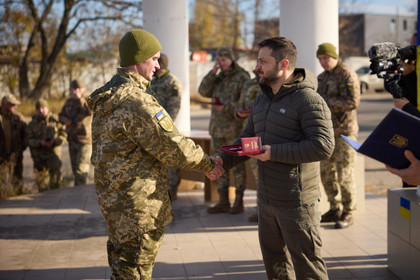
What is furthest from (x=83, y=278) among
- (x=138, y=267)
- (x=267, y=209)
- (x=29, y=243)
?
(x=267, y=209)

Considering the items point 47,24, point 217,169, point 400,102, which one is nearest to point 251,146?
point 217,169

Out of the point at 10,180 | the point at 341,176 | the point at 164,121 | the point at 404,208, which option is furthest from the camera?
the point at 10,180

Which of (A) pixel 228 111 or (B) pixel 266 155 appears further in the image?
(A) pixel 228 111

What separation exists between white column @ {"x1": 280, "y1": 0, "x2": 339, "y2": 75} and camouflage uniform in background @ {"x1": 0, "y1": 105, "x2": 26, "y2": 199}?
16.6 ft

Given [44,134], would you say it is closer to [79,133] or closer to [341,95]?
[79,133]

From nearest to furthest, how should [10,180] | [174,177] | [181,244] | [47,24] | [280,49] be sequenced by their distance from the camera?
[280,49] → [181,244] → [174,177] → [10,180] → [47,24]

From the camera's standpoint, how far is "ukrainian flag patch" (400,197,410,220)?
4.73 m

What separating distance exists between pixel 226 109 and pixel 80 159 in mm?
3473

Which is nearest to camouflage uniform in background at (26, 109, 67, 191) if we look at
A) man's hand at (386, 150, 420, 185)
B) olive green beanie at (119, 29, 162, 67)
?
olive green beanie at (119, 29, 162, 67)

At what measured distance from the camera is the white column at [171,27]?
9.00m

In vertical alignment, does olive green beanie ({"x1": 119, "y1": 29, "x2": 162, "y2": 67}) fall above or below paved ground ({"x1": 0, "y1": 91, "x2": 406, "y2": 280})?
above

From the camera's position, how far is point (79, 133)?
9484 mm

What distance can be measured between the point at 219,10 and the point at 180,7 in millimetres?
38461

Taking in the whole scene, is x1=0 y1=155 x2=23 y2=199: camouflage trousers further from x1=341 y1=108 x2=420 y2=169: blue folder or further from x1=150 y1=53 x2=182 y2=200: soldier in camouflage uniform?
x1=341 y1=108 x2=420 y2=169: blue folder
